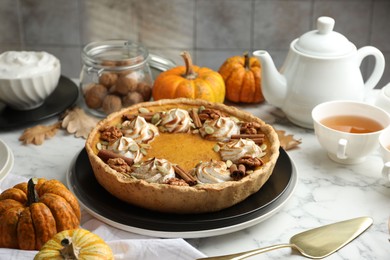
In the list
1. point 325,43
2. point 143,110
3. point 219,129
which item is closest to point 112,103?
point 143,110

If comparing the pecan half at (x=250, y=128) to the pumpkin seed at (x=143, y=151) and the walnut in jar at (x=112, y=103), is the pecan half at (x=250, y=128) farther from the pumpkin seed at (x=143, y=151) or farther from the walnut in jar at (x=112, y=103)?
the walnut in jar at (x=112, y=103)

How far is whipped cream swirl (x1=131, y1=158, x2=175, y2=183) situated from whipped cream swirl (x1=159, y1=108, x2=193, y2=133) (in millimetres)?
230

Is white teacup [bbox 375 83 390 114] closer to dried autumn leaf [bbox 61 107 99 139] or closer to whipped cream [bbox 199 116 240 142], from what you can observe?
whipped cream [bbox 199 116 240 142]

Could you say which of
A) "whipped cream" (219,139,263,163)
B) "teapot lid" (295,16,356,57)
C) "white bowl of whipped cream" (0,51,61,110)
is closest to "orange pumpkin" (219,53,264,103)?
"teapot lid" (295,16,356,57)

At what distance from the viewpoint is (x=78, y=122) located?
1.88m

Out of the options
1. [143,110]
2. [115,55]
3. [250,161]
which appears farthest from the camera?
[115,55]

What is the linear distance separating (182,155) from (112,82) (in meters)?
0.43

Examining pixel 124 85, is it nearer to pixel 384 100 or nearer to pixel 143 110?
pixel 143 110

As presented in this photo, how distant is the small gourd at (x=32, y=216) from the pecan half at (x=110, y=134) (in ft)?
0.94

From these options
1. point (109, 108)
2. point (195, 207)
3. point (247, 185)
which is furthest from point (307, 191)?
point (109, 108)

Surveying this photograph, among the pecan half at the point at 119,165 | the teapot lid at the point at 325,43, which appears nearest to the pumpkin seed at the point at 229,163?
the pecan half at the point at 119,165

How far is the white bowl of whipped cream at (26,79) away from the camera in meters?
1.85

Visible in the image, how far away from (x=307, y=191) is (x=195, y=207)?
33 cm

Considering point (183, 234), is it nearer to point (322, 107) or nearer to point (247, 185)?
point (247, 185)
